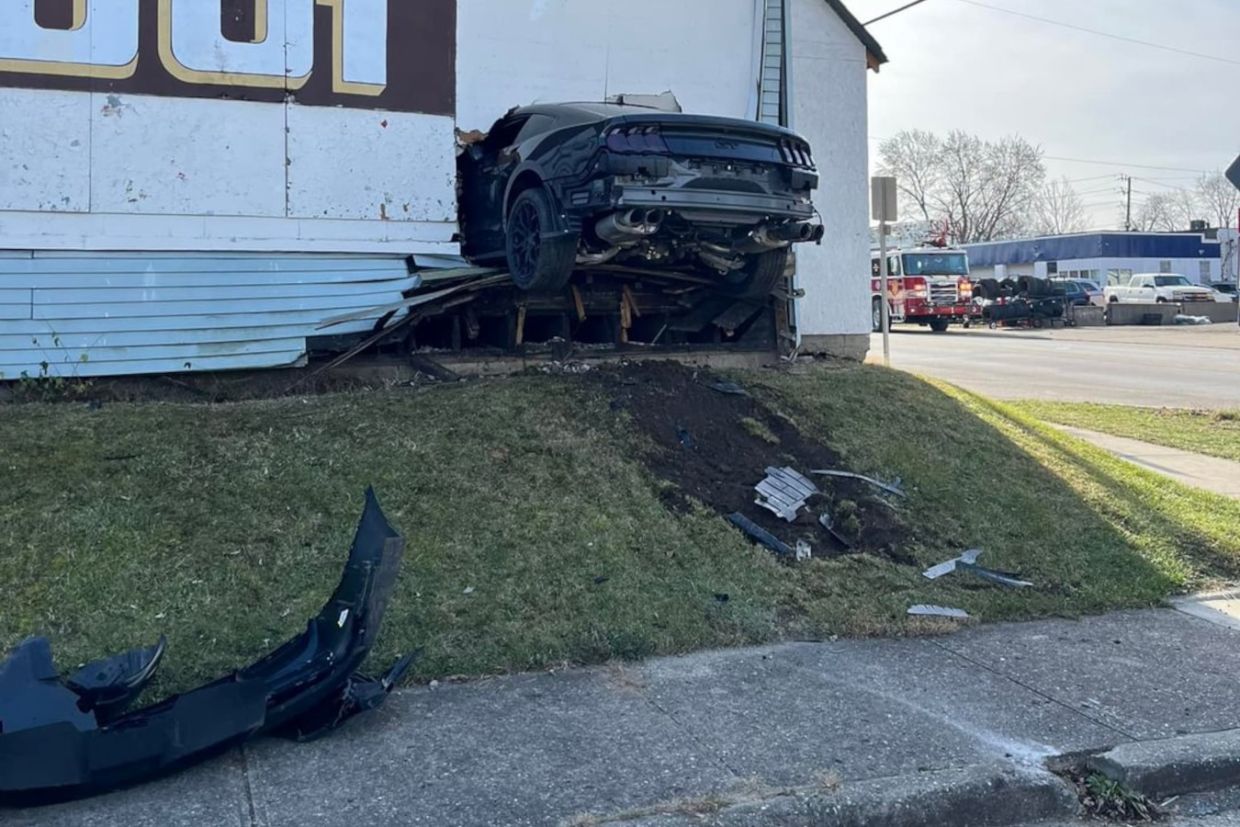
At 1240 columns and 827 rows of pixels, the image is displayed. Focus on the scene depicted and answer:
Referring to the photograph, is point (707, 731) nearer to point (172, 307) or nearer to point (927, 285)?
point (172, 307)

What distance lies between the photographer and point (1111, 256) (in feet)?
196

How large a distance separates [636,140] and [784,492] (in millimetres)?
2497

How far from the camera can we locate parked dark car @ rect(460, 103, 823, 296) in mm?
6953

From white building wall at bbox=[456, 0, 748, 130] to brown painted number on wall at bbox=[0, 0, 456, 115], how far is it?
0.30 m

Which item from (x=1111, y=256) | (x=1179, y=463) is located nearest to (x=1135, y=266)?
(x=1111, y=256)

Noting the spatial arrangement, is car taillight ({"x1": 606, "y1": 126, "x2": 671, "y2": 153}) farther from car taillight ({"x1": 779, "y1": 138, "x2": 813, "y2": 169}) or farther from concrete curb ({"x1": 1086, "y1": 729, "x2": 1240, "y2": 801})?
concrete curb ({"x1": 1086, "y1": 729, "x2": 1240, "y2": 801})

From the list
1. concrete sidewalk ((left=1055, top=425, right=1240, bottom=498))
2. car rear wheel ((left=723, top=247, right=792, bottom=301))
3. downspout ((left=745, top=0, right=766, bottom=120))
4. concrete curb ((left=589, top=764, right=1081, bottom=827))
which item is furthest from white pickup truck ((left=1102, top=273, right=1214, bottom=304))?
concrete curb ((left=589, top=764, right=1081, bottom=827))

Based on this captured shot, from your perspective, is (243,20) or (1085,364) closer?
(243,20)

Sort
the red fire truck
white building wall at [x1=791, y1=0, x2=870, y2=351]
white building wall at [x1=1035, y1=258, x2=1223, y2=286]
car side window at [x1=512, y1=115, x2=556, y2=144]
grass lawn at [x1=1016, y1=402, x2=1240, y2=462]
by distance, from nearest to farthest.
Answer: car side window at [x1=512, y1=115, x2=556, y2=144]
grass lawn at [x1=1016, y1=402, x2=1240, y2=462]
white building wall at [x1=791, y1=0, x2=870, y2=351]
the red fire truck
white building wall at [x1=1035, y1=258, x2=1223, y2=286]

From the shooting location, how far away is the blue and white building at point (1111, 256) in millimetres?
60031

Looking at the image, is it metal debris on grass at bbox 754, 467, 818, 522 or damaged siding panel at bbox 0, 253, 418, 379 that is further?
damaged siding panel at bbox 0, 253, 418, 379

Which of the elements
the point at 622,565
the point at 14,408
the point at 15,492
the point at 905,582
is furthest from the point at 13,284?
the point at 905,582

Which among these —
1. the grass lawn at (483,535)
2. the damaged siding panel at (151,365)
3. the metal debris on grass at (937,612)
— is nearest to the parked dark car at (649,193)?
Result: the grass lawn at (483,535)

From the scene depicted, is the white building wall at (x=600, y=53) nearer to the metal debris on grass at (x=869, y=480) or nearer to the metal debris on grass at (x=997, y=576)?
the metal debris on grass at (x=869, y=480)
